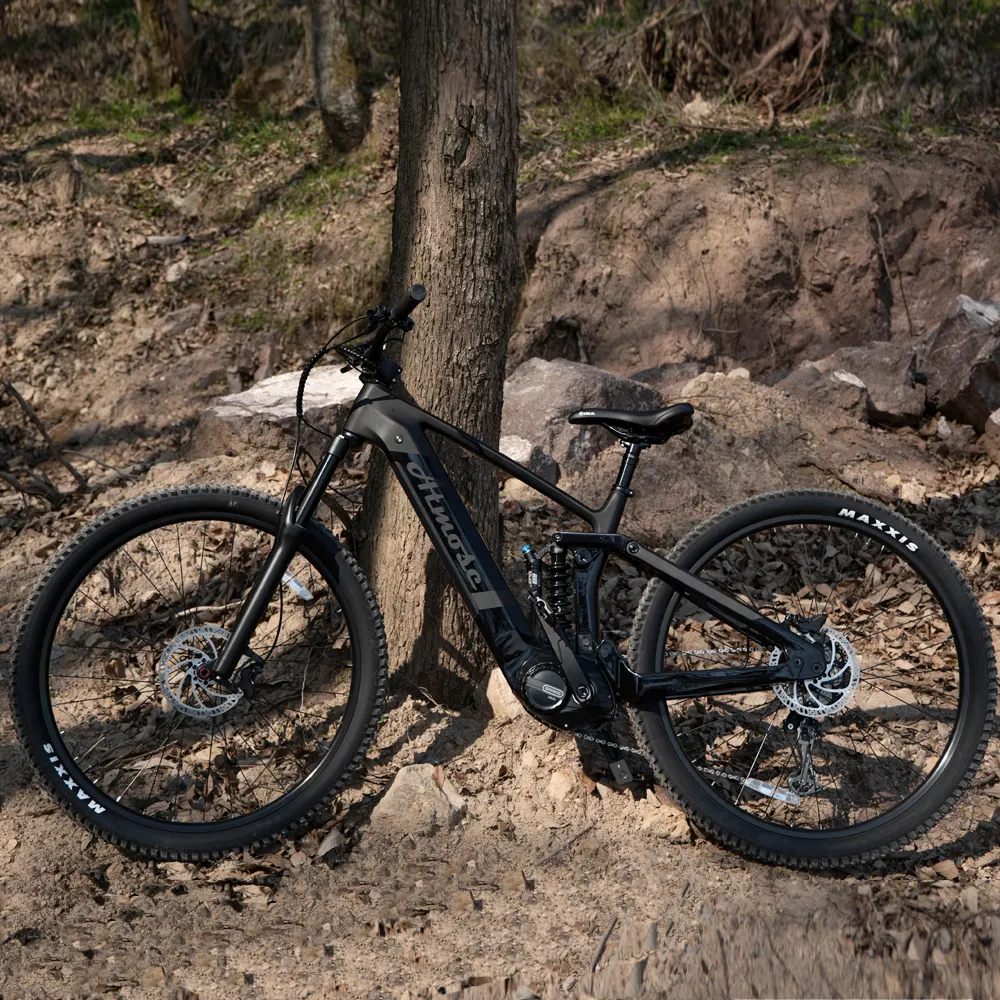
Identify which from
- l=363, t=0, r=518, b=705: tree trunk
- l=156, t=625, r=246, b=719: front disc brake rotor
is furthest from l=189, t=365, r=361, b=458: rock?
l=156, t=625, r=246, b=719: front disc brake rotor

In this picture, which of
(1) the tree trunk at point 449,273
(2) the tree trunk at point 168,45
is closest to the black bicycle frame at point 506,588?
(1) the tree trunk at point 449,273

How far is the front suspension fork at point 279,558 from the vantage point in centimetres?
307

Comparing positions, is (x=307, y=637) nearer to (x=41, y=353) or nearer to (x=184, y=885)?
(x=184, y=885)

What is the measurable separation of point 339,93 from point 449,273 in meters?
5.66

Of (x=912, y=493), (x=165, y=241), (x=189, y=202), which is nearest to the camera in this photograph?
(x=912, y=493)

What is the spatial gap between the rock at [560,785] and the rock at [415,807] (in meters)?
0.30

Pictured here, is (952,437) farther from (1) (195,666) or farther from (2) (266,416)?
(1) (195,666)

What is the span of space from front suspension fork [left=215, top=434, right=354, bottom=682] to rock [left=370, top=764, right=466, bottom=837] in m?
0.67

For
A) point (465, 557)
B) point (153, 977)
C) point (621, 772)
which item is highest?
point (465, 557)

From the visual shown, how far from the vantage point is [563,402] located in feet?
17.1

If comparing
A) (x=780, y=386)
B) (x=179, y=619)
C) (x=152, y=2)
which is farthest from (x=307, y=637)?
(x=152, y=2)

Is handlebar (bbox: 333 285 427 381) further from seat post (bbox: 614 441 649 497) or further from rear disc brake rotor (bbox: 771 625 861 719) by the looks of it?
rear disc brake rotor (bbox: 771 625 861 719)

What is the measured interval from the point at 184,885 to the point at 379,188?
6008 mm

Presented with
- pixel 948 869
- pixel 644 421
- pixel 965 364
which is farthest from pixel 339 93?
pixel 948 869
